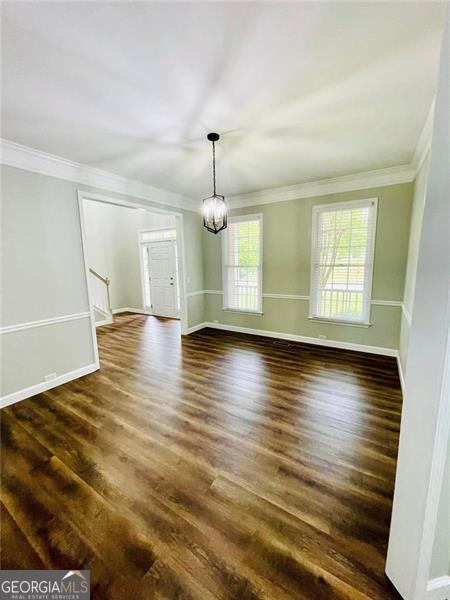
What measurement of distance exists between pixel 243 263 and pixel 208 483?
3960 millimetres

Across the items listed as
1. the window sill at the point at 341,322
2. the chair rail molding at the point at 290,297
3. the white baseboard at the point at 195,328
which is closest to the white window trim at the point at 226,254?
the chair rail molding at the point at 290,297

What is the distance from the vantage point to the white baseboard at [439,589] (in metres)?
1.04

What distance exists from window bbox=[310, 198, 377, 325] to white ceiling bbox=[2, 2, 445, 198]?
1.10 metres

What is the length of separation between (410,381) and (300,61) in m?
1.96

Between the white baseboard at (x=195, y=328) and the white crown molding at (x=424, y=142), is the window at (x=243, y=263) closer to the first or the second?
the white baseboard at (x=195, y=328)

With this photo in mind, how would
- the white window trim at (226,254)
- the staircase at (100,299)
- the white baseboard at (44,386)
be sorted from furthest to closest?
the staircase at (100,299), the white window trim at (226,254), the white baseboard at (44,386)

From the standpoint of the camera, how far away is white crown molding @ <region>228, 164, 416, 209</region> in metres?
3.46

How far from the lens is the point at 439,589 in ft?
3.42

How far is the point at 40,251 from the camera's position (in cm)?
286

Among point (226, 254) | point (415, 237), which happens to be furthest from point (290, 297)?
point (415, 237)

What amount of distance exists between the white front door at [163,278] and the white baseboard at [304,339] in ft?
5.10

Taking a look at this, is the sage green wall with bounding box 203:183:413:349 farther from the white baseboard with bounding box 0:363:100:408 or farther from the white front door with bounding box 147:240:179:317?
the white baseboard with bounding box 0:363:100:408

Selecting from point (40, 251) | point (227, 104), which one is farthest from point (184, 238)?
point (227, 104)

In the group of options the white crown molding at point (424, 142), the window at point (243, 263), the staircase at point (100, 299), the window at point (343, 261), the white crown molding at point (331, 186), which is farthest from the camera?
the staircase at point (100, 299)
